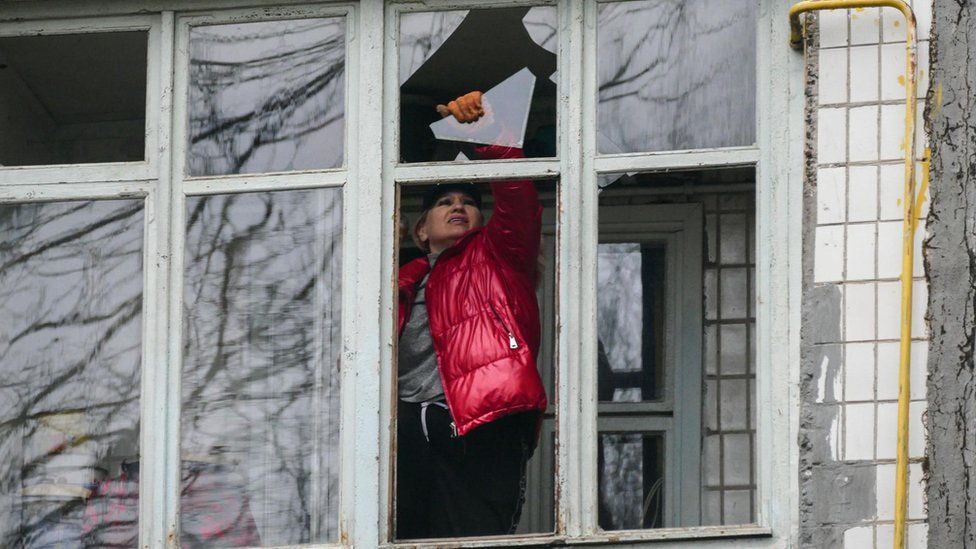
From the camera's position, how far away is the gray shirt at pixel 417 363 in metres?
6.81

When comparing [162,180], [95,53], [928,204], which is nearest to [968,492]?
[928,204]

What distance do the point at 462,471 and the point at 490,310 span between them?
540 millimetres

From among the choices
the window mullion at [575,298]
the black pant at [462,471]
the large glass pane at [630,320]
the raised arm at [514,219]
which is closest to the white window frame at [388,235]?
the window mullion at [575,298]

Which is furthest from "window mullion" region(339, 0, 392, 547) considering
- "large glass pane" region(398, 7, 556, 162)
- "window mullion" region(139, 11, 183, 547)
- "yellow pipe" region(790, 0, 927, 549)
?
"yellow pipe" region(790, 0, 927, 549)

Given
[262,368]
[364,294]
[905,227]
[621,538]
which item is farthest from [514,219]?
[905,227]

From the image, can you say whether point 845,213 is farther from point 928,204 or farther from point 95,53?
point 95,53

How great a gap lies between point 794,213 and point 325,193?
1.50 meters

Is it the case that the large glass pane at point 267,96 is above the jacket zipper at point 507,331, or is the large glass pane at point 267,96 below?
above

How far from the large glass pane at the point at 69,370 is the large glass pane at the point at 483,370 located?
0.90 meters

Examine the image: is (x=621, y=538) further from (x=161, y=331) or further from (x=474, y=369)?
(x=161, y=331)

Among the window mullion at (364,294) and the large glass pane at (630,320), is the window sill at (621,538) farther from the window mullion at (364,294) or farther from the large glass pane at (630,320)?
the large glass pane at (630,320)

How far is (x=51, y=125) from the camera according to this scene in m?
7.09

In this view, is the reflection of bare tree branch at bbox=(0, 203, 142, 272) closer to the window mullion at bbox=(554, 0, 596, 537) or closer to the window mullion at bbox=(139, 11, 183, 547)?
the window mullion at bbox=(139, 11, 183, 547)

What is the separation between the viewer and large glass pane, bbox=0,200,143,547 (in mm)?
6719
